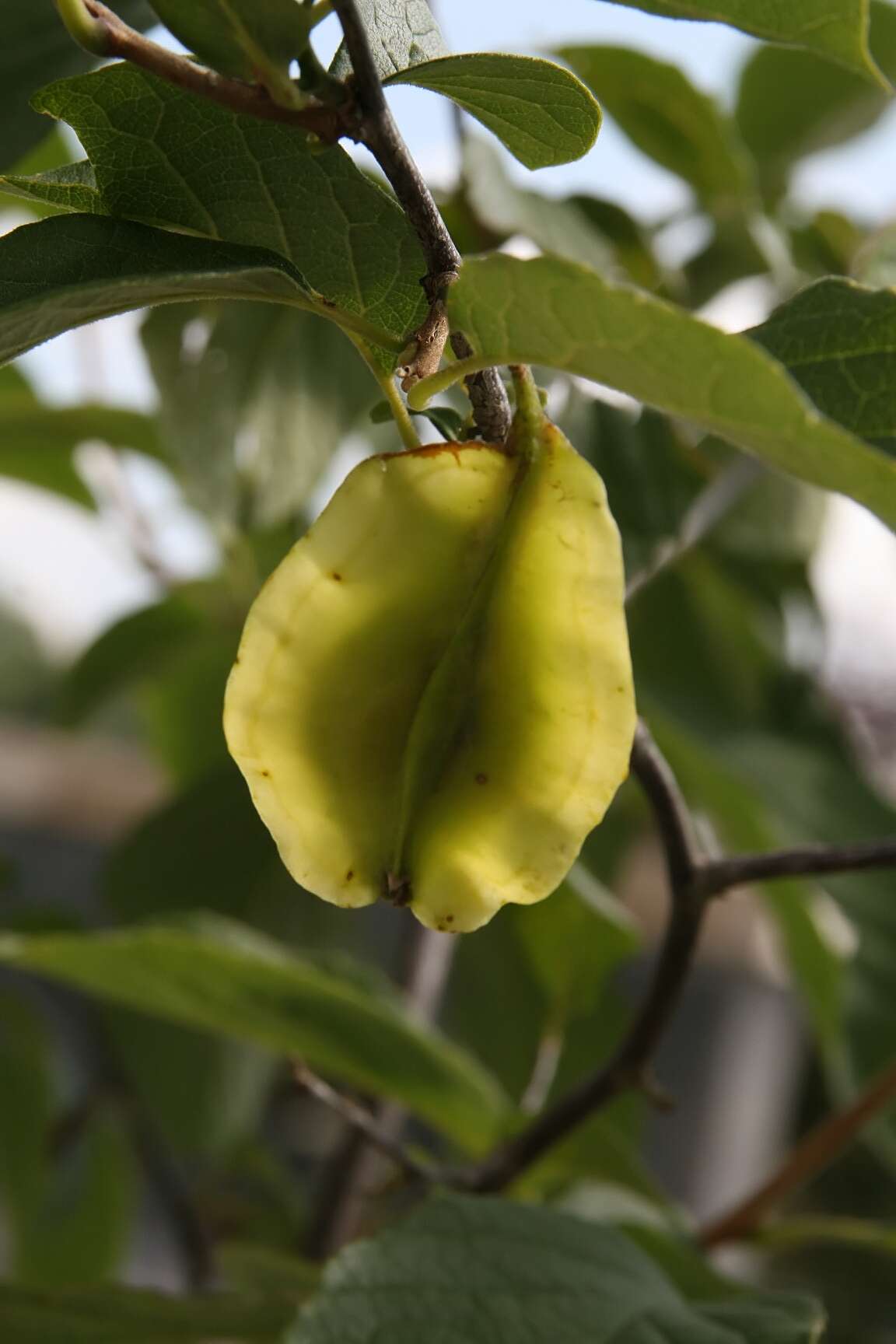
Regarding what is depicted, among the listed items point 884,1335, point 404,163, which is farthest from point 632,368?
point 884,1335

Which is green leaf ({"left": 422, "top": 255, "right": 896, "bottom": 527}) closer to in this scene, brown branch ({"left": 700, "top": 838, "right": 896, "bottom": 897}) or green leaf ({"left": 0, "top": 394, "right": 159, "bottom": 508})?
brown branch ({"left": 700, "top": 838, "right": 896, "bottom": 897})

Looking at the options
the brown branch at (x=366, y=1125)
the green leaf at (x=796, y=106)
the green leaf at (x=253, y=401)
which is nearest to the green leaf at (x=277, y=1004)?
the brown branch at (x=366, y=1125)

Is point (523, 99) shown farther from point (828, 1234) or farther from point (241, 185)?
point (828, 1234)

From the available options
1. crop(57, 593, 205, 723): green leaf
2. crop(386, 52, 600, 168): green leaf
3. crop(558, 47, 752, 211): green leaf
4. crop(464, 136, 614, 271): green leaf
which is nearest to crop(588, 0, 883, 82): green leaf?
crop(386, 52, 600, 168): green leaf

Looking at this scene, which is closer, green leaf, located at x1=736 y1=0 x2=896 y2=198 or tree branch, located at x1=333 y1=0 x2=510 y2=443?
tree branch, located at x1=333 y1=0 x2=510 y2=443

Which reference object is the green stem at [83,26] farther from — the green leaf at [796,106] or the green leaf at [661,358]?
the green leaf at [796,106]

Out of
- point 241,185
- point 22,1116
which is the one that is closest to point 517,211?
point 241,185
